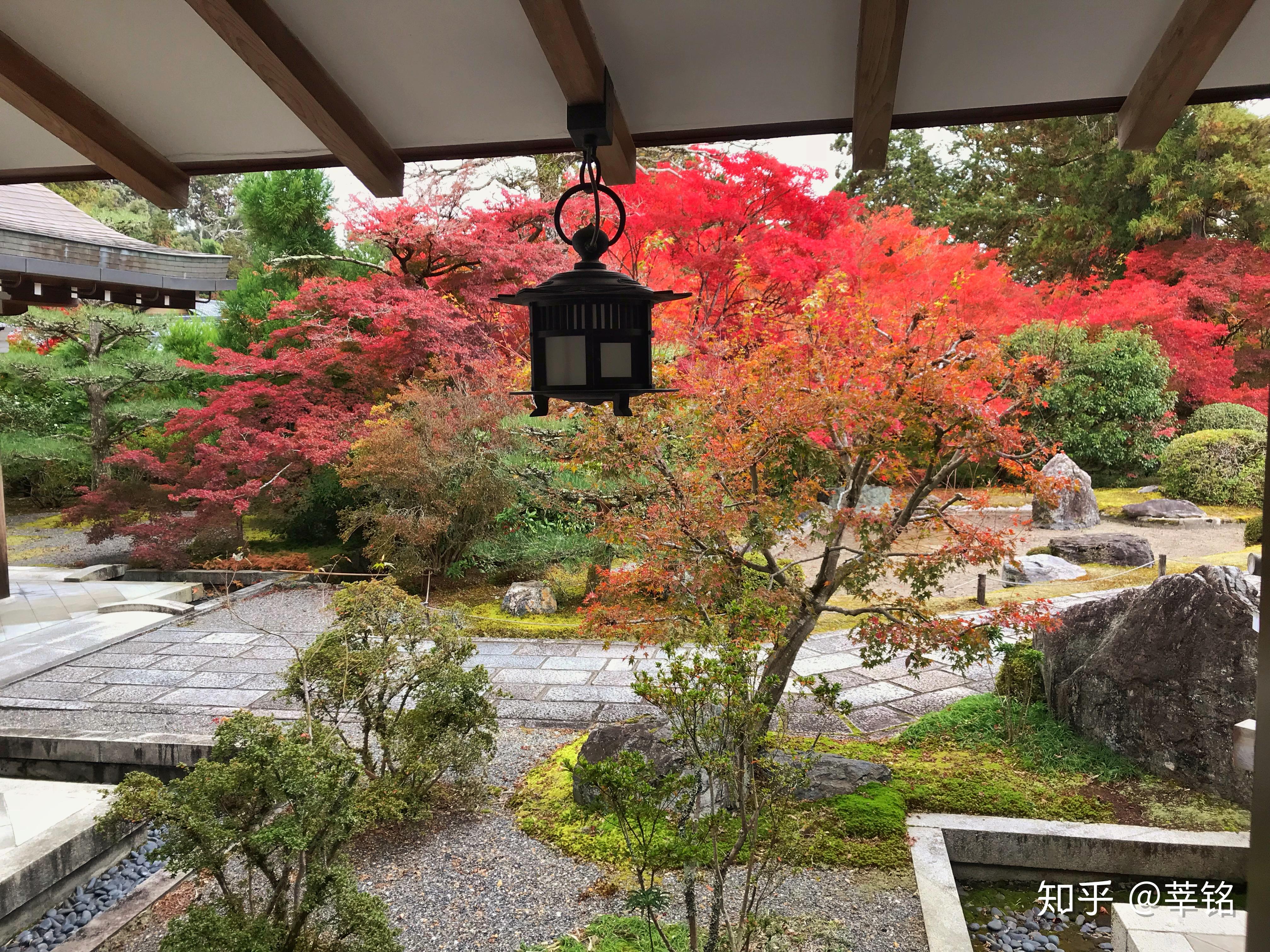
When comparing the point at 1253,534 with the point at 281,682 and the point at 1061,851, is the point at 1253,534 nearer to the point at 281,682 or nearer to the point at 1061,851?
the point at 1061,851

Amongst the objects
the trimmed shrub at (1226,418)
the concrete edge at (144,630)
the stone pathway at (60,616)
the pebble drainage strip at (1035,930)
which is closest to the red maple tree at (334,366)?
the stone pathway at (60,616)

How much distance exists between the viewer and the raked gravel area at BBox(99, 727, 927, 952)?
275cm

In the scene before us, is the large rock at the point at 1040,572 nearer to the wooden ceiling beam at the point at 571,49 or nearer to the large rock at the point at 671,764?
the large rock at the point at 671,764

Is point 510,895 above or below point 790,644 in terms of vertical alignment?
below

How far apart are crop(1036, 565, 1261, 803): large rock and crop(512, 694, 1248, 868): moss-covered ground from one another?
4.4 inches

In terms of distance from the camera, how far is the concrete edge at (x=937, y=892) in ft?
8.68

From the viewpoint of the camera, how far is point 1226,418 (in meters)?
10.9

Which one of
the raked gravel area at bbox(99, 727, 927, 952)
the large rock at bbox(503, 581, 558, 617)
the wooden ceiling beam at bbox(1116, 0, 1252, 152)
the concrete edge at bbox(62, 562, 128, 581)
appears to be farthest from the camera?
the concrete edge at bbox(62, 562, 128, 581)

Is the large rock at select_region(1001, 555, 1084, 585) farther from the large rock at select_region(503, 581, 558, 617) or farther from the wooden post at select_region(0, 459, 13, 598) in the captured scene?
the wooden post at select_region(0, 459, 13, 598)

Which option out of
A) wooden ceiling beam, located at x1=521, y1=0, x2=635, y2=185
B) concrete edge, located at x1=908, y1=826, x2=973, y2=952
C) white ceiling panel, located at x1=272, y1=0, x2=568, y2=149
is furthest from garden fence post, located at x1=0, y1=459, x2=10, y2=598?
concrete edge, located at x1=908, y1=826, x2=973, y2=952

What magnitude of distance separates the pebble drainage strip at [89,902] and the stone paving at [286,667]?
0.92 m

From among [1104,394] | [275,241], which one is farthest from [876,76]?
[275,241]

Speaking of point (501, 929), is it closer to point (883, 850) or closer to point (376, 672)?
point (376, 672)

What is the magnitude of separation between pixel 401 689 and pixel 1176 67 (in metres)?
3.50
